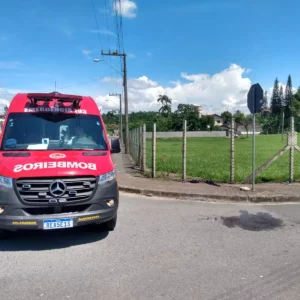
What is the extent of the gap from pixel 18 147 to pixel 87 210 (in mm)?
1740

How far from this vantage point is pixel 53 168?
4.82 m

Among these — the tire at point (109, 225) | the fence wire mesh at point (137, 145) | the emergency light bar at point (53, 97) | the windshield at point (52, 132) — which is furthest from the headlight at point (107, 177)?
the fence wire mesh at point (137, 145)

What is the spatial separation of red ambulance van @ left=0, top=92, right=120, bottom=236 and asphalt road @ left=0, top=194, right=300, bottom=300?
0.44 metres

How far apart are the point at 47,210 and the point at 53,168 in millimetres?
596

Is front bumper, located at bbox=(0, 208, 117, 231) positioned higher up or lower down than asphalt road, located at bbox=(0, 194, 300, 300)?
higher up

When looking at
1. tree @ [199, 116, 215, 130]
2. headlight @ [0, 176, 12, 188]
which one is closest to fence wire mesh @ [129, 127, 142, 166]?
headlight @ [0, 176, 12, 188]

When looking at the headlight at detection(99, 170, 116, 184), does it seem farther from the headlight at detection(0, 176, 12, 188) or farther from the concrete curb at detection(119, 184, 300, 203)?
the concrete curb at detection(119, 184, 300, 203)

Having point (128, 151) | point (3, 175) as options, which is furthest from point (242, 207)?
point (128, 151)

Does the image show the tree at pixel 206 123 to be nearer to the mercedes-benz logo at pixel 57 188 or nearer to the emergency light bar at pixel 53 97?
the emergency light bar at pixel 53 97

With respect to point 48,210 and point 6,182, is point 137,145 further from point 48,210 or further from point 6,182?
point 6,182

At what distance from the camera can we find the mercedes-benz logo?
470cm

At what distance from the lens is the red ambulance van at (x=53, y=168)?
15.3 feet

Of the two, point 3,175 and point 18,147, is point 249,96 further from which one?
point 3,175

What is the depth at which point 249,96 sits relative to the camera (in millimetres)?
9055
